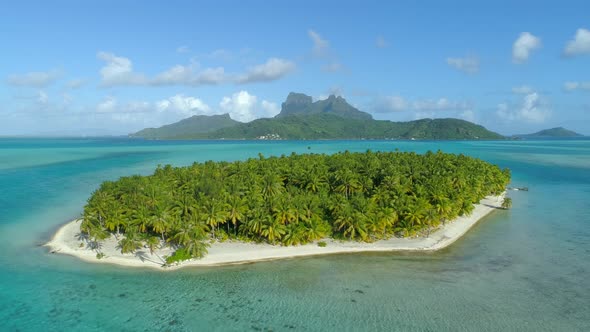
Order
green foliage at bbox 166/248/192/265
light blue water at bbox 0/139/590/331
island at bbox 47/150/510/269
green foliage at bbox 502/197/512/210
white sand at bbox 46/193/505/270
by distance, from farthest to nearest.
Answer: green foliage at bbox 502/197/512/210
island at bbox 47/150/510/269
white sand at bbox 46/193/505/270
green foliage at bbox 166/248/192/265
light blue water at bbox 0/139/590/331

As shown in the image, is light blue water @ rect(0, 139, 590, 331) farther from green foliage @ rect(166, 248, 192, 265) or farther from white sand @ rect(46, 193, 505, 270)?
green foliage @ rect(166, 248, 192, 265)

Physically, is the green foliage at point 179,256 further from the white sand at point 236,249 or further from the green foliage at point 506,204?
the green foliage at point 506,204

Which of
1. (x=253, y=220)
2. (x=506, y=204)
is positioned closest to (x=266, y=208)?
(x=253, y=220)

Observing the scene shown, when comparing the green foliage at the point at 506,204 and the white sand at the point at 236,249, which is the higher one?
the green foliage at the point at 506,204

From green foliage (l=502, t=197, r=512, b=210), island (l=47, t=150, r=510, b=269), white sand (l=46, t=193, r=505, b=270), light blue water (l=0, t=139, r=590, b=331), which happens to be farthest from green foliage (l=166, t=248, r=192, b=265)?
green foliage (l=502, t=197, r=512, b=210)

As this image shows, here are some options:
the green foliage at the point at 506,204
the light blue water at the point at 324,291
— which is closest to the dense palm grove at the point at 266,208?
the light blue water at the point at 324,291

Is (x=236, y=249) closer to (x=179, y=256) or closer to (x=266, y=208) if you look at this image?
(x=266, y=208)

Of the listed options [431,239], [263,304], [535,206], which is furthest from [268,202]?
[535,206]
